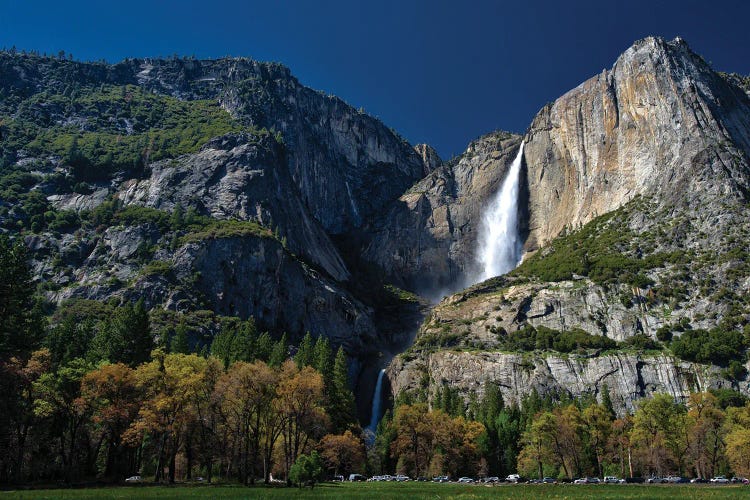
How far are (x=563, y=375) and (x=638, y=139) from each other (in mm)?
85971

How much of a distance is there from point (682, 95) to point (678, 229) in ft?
161

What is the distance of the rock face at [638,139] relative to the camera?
14088 cm

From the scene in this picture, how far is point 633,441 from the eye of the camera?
7188 centimetres

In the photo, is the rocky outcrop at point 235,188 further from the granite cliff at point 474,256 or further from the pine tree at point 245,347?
the pine tree at point 245,347

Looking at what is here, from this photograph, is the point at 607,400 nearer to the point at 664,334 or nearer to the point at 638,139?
the point at 664,334

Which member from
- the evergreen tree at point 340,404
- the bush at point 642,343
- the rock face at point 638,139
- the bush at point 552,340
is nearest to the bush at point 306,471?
the evergreen tree at point 340,404

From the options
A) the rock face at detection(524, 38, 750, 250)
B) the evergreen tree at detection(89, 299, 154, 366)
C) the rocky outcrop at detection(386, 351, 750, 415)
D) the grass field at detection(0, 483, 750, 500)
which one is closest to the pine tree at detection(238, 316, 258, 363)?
the evergreen tree at detection(89, 299, 154, 366)

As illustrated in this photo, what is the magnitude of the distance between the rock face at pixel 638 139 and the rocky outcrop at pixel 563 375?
173 ft

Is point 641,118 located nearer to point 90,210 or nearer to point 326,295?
point 326,295

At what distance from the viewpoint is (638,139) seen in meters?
Result: 160

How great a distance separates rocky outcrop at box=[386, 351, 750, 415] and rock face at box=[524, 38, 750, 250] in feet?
173

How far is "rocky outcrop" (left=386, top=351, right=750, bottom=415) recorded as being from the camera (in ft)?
318

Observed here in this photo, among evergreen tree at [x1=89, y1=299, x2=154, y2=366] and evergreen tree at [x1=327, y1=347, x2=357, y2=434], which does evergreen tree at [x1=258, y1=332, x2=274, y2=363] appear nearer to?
evergreen tree at [x1=327, y1=347, x2=357, y2=434]

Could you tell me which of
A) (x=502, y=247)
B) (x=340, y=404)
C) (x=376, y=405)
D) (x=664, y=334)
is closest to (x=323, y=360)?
(x=340, y=404)
